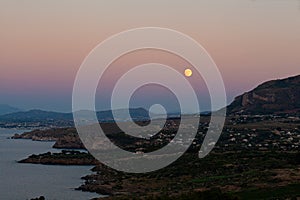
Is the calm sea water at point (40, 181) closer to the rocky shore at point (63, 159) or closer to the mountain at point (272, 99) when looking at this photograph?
the rocky shore at point (63, 159)

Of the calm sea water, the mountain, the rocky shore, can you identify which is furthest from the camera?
the mountain

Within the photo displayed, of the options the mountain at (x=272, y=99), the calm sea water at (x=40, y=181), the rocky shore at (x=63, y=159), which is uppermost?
the mountain at (x=272, y=99)

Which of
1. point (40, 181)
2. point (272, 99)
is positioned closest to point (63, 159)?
point (40, 181)

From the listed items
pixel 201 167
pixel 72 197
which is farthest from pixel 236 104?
pixel 72 197

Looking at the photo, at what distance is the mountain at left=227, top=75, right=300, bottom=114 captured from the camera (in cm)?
15538

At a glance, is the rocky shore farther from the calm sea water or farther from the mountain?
the mountain

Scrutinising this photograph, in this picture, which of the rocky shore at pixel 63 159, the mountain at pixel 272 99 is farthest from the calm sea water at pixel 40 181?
the mountain at pixel 272 99

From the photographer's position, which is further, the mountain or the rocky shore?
the mountain

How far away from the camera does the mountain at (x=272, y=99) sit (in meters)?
155

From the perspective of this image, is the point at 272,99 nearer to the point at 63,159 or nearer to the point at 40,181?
the point at 63,159

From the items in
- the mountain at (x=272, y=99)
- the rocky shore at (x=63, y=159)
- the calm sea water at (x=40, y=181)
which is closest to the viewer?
the calm sea water at (x=40, y=181)

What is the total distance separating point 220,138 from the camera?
104750 millimetres

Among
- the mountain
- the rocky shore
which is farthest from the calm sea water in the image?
the mountain

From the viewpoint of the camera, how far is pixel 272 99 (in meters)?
160
